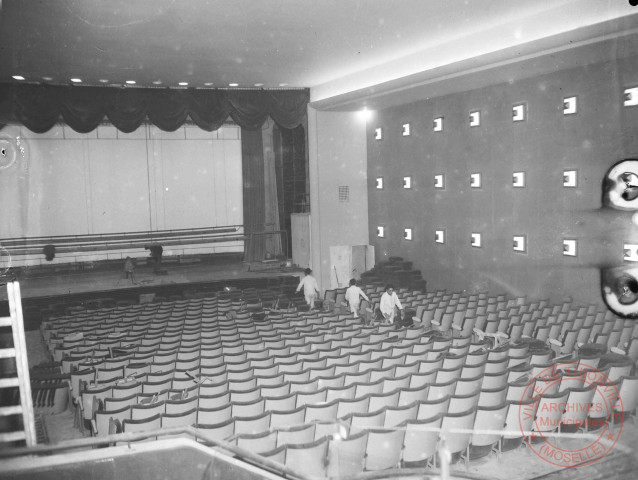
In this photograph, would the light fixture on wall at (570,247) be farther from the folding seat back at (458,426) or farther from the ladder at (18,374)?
the ladder at (18,374)

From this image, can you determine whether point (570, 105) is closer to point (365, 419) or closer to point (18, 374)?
point (365, 419)

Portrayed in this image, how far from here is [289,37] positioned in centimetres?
1191

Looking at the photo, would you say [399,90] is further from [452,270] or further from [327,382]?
[327,382]

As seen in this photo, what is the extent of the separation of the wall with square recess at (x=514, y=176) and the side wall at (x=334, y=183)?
793 millimetres

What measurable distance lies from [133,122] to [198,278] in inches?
205

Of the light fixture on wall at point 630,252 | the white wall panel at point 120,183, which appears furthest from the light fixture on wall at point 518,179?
the white wall panel at point 120,183

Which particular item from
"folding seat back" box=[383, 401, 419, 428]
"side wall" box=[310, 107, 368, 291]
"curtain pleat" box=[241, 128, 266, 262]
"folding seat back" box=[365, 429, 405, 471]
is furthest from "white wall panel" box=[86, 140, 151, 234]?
"folding seat back" box=[365, 429, 405, 471]

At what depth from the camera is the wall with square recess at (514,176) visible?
1206 centimetres

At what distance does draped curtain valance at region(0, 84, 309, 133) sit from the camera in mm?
14648

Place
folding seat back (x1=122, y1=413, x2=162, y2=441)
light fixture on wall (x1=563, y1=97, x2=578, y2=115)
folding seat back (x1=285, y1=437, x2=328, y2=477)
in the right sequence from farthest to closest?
light fixture on wall (x1=563, y1=97, x2=578, y2=115) → folding seat back (x1=122, y1=413, x2=162, y2=441) → folding seat back (x1=285, y1=437, x2=328, y2=477)

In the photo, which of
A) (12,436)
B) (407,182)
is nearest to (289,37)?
(407,182)

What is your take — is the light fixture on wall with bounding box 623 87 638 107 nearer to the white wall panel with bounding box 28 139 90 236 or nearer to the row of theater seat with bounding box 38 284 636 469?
the row of theater seat with bounding box 38 284 636 469

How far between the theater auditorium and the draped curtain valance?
0.08 m

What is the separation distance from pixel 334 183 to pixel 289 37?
7134 millimetres
